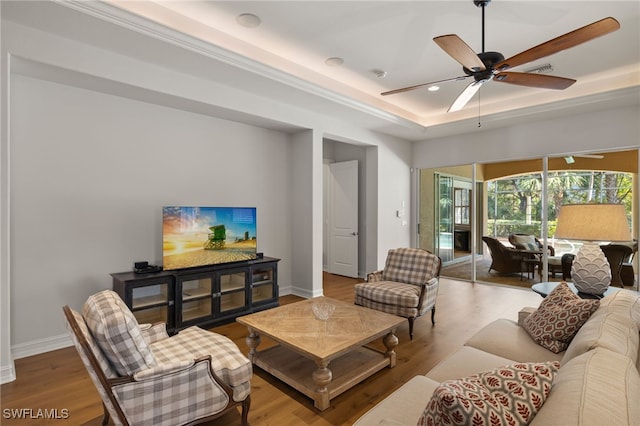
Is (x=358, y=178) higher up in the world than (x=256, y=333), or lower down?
higher up

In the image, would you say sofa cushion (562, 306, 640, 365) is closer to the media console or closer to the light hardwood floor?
the light hardwood floor

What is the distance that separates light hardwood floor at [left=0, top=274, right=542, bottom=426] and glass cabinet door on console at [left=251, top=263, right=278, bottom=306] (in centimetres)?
54

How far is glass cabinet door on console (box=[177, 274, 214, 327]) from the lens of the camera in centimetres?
357

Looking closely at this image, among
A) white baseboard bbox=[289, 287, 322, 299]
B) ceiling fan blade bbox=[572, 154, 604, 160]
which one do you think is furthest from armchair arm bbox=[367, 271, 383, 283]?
ceiling fan blade bbox=[572, 154, 604, 160]

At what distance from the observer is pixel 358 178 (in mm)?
6586

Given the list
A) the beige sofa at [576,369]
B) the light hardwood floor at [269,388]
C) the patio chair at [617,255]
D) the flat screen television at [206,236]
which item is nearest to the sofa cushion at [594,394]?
the beige sofa at [576,369]

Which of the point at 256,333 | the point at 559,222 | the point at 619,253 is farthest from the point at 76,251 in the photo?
the point at 619,253

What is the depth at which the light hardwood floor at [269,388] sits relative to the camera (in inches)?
85.5

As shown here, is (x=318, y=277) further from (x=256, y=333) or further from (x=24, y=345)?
(x=24, y=345)

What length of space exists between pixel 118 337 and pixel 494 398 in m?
1.67

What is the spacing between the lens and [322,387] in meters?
2.26

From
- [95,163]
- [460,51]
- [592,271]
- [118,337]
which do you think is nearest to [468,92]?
[460,51]

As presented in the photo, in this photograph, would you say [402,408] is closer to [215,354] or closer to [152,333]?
[215,354]

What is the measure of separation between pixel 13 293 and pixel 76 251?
0.57 metres
